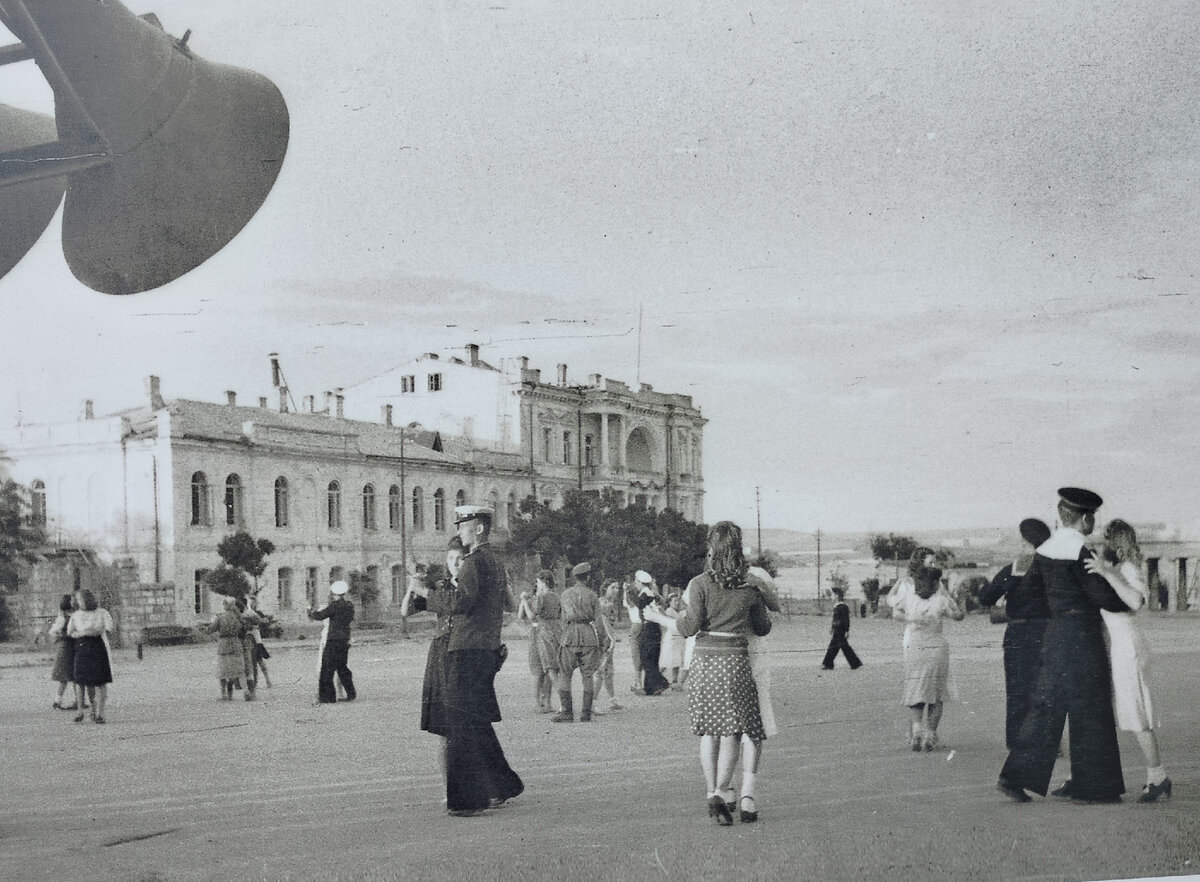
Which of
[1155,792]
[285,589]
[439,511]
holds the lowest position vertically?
[1155,792]

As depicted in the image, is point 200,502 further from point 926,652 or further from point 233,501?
point 926,652

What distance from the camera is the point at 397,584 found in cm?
425

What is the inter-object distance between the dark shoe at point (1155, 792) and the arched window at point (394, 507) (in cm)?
300

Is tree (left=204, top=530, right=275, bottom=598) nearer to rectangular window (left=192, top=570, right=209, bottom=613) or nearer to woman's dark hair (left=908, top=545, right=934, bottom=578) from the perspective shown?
rectangular window (left=192, top=570, right=209, bottom=613)

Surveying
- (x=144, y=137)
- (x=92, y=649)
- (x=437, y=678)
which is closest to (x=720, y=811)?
(x=437, y=678)

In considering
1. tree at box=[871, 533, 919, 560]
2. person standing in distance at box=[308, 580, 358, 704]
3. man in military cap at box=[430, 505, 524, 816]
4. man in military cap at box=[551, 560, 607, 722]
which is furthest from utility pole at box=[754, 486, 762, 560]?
person standing in distance at box=[308, 580, 358, 704]

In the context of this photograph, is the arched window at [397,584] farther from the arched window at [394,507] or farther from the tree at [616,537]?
the tree at [616,537]

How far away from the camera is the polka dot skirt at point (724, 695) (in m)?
3.97

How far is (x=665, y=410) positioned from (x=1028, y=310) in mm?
1637

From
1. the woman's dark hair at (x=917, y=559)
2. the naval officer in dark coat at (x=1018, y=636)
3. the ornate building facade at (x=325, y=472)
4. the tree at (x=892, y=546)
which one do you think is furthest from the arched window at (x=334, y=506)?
the naval officer in dark coat at (x=1018, y=636)

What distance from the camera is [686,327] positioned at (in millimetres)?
4879

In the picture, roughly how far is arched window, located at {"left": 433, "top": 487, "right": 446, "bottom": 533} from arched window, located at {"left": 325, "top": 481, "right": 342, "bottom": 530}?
0.34m

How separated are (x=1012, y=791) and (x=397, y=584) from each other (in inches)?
96.2

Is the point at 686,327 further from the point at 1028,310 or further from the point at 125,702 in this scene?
the point at 125,702
